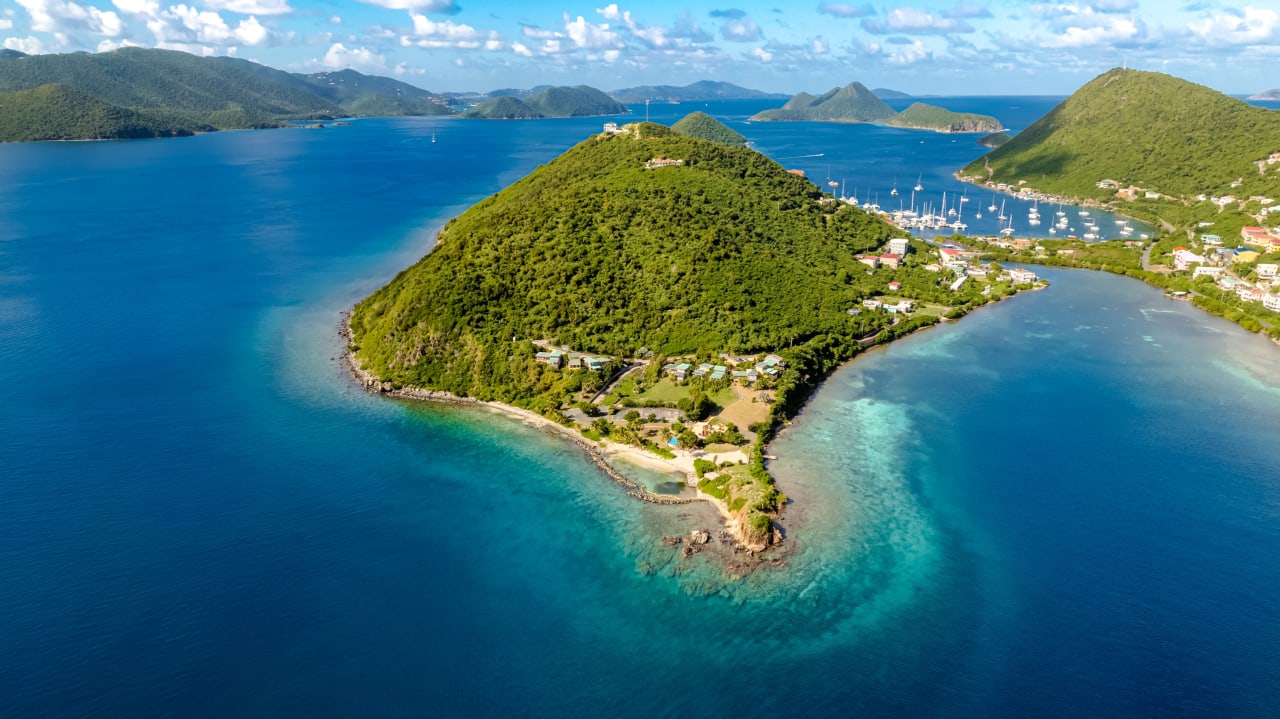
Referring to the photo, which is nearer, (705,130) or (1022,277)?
(1022,277)

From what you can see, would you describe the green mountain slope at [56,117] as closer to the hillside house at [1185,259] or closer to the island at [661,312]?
the island at [661,312]

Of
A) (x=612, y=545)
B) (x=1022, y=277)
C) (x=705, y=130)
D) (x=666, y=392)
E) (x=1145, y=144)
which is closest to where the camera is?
(x=612, y=545)

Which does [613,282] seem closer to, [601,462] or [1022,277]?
[601,462]

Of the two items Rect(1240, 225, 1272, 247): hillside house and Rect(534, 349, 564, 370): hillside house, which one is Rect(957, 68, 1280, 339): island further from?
Rect(534, 349, 564, 370): hillside house

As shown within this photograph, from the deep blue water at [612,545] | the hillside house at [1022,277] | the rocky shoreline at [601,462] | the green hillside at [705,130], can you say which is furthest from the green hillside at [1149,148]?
the rocky shoreline at [601,462]

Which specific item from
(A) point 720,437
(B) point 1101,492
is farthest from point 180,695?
(B) point 1101,492

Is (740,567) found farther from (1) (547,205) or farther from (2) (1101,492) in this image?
(1) (547,205)

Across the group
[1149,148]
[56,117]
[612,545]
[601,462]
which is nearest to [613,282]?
[601,462]
